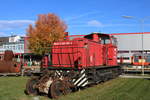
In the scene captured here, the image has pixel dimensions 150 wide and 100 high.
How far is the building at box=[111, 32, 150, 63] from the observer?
3903 centimetres

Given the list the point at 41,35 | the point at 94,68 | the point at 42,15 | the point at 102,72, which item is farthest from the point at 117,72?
the point at 42,15

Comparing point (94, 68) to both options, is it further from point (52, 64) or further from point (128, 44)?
point (128, 44)

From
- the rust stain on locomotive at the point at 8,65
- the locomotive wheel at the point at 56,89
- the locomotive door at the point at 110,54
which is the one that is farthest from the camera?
the rust stain on locomotive at the point at 8,65

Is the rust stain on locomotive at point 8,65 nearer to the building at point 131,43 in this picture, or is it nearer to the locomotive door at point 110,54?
the locomotive door at point 110,54

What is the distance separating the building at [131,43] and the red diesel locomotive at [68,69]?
29.3 meters

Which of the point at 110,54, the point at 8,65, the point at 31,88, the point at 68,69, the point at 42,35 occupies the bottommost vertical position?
the point at 31,88

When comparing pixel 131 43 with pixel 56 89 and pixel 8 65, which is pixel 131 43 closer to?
pixel 8 65

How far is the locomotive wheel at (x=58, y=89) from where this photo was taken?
7.80 m

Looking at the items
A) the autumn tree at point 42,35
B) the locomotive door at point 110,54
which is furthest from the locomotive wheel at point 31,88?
the autumn tree at point 42,35

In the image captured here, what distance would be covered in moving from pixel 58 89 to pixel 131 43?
35424mm

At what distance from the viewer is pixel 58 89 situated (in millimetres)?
8117

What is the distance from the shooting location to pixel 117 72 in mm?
16375

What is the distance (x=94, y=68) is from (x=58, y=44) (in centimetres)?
A: 264

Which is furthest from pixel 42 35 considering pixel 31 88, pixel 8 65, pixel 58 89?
pixel 58 89
